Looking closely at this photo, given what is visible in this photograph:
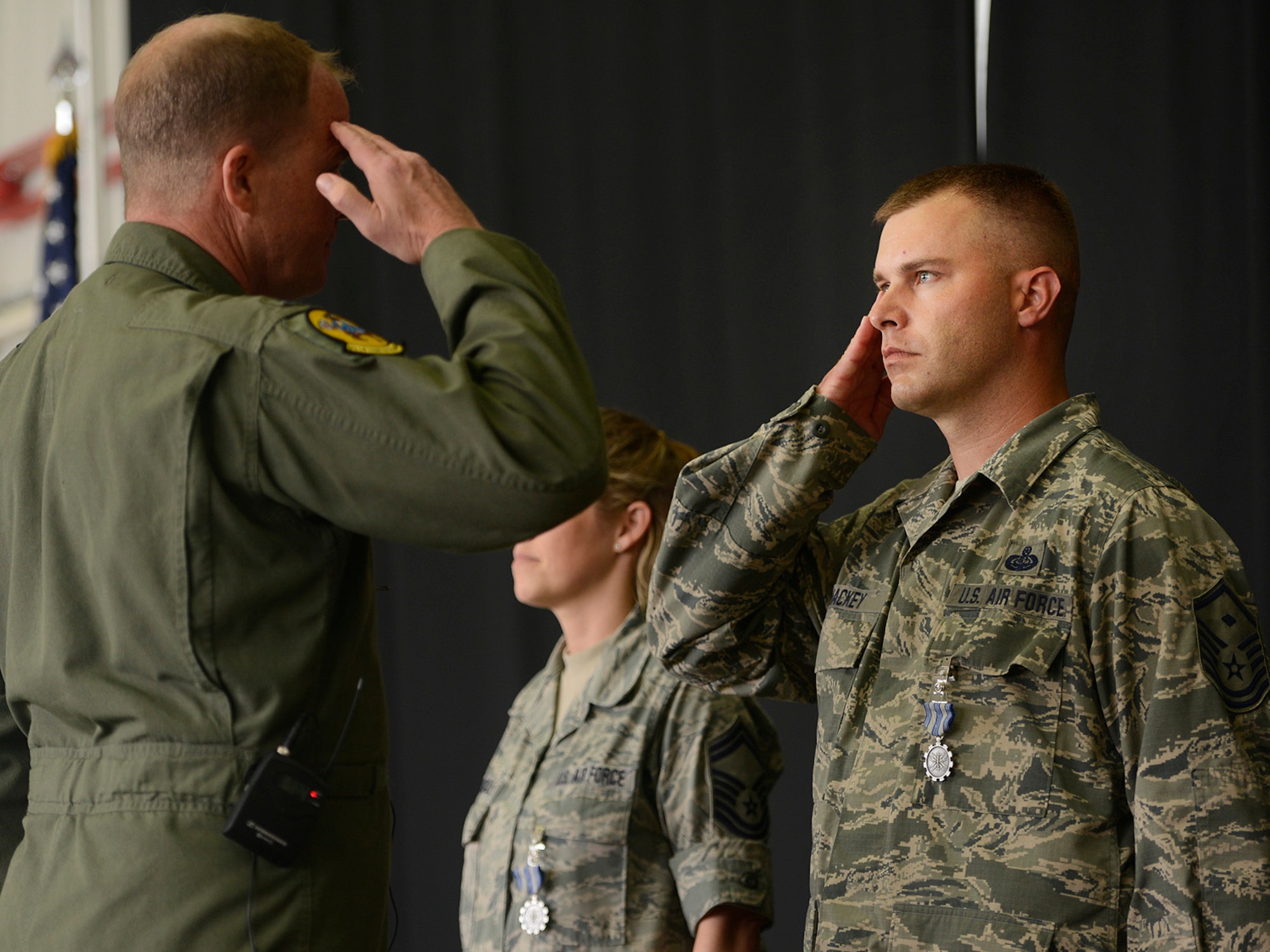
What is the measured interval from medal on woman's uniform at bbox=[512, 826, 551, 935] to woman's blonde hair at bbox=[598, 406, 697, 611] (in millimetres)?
500

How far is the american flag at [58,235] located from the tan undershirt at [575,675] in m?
2.07

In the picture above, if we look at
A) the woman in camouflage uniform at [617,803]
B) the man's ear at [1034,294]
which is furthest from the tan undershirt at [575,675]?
the man's ear at [1034,294]

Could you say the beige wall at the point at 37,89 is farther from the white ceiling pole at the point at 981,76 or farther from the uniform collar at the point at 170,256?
the uniform collar at the point at 170,256

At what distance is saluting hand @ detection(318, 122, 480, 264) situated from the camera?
126 cm

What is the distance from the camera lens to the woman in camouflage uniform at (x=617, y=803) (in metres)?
2.11

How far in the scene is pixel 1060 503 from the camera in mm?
1649

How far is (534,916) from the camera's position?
83.9 inches

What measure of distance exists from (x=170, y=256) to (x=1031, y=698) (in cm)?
112

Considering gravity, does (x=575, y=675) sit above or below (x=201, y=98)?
below

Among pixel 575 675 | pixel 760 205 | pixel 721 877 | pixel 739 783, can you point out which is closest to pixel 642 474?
pixel 575 675

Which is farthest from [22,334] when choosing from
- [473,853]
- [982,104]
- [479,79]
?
[982,104]

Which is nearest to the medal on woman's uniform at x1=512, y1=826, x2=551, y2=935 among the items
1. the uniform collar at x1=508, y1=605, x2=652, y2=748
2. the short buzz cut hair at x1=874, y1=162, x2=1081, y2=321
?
the uniform collar at x1=508, y1=605, x2=652, y2=748

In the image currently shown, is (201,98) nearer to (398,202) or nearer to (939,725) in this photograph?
(398,202)

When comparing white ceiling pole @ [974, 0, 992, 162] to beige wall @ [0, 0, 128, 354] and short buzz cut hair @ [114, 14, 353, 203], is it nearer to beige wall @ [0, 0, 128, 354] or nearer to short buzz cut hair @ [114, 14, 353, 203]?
short buzz cut hair @ [114, 14, 353, 203]
